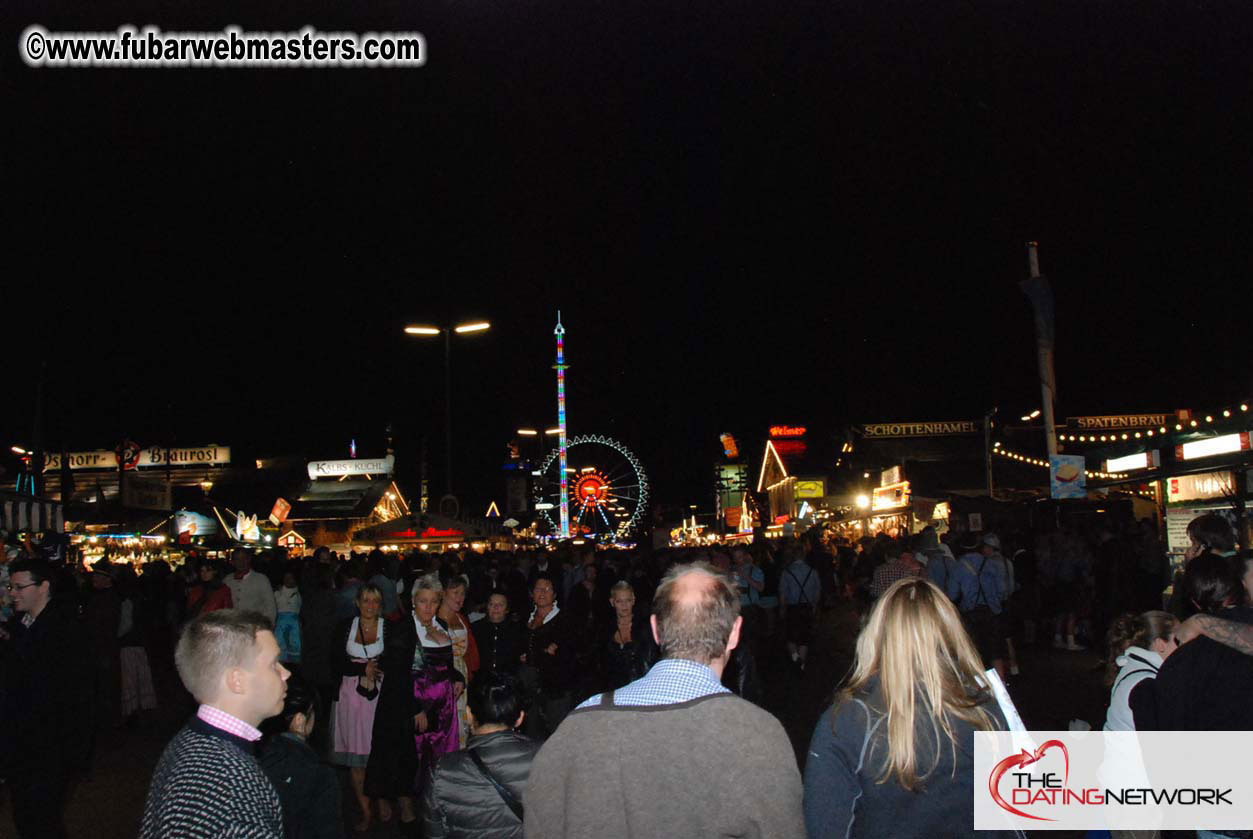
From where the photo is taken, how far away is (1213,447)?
13969mm

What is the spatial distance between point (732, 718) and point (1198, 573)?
3.32 metres

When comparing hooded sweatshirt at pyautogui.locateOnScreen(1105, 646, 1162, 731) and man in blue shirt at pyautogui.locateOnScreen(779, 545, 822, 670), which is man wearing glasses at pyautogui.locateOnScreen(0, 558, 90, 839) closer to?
hooded sweatshirt at pyautogui.locateOnScreen(1105, 646, 1162, 731)

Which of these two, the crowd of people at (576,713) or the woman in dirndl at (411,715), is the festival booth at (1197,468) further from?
the woman in dirndl at (411,715)

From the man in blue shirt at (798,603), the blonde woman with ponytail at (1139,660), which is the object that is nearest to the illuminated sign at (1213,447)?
the man in blue shirt at (798,603)

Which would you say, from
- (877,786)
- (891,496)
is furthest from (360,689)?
(891,496)

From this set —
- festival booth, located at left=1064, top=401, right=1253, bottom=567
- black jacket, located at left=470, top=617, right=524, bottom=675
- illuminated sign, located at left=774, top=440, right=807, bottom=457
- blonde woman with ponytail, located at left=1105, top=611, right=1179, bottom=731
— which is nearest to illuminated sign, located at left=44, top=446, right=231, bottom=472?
illuminated sign, located at left=774, top=440, right=807, bottom=457

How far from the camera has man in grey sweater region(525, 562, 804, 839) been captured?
2592mm

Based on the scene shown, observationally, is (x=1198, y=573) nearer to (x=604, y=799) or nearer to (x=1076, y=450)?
(x=604, y=799)

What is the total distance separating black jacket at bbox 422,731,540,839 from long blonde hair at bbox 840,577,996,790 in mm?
1398

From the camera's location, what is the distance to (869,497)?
45531 mm

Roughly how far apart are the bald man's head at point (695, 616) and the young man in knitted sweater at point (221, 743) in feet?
3.87

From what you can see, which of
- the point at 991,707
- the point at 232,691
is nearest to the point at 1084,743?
the point at 991,707

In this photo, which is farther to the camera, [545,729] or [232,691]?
[545,729]

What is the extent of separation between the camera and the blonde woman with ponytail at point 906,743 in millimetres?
2783
